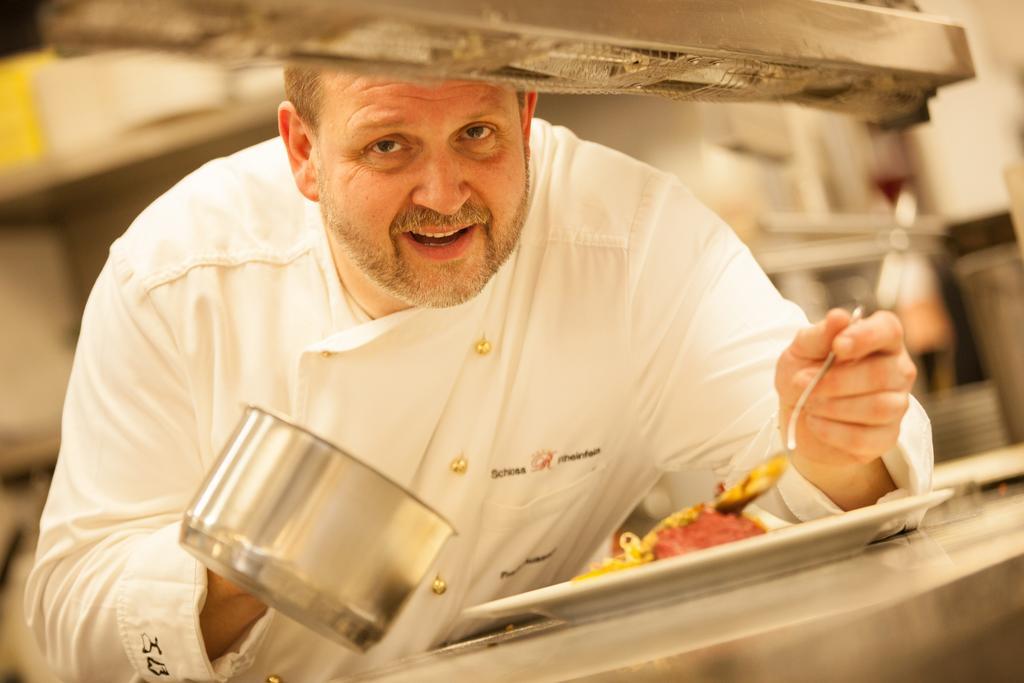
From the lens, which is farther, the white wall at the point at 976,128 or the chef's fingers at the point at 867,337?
the white wall at the point at 976,128

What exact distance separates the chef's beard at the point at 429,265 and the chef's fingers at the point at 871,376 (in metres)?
0.47

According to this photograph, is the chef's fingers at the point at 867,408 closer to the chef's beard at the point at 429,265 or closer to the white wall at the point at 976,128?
the chef's beard at the point at 429,265

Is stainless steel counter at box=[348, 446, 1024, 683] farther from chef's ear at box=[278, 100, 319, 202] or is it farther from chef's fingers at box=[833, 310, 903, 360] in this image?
chef's ear at box=[278, 100, 319, 202]

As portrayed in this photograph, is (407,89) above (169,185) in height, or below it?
below

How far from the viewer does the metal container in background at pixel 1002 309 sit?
206 centimetres

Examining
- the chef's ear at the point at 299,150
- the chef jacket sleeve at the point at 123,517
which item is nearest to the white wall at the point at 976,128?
the chef's ear at the point at 299,150

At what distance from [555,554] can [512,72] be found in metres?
0.79

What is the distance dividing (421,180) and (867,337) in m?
0.55

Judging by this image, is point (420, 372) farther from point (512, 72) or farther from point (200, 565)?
point (512, 72)

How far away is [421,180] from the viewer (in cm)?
131

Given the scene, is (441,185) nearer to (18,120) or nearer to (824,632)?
(824,632)

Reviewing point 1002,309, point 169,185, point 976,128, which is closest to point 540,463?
point 1002,309

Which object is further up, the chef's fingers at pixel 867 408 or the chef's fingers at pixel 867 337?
the chef's fingers at pixel 867 337

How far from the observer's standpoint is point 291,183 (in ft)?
5.31
